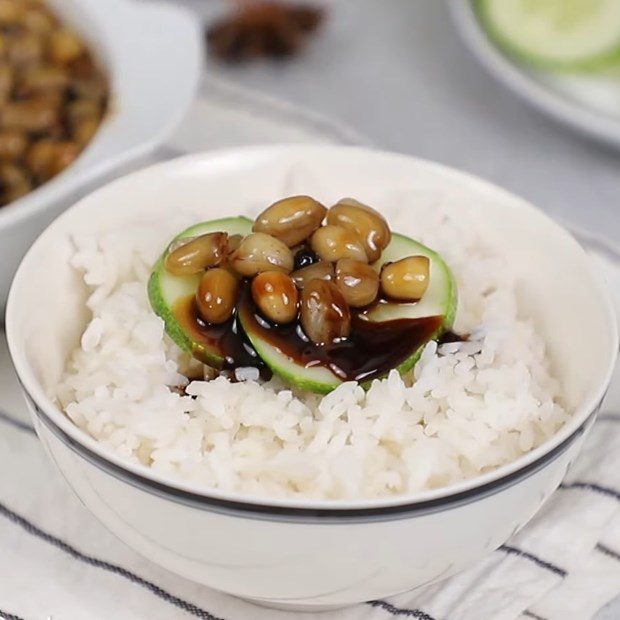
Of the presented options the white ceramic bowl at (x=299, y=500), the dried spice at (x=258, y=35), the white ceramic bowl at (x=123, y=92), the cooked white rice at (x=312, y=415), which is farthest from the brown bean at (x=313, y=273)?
the dried spice at (x=258, y=35)

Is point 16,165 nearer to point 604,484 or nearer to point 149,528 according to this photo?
point 149,528

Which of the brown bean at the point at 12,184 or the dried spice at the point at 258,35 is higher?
the brown bean at the point at 12,184

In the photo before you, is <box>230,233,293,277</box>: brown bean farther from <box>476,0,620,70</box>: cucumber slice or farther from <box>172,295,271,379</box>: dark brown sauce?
<box>476,0,620,70</box>: cucumber slice

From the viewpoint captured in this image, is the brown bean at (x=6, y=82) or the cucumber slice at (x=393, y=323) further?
the brown bean at (x=6, y=82)

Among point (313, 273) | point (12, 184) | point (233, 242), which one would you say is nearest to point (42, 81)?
point (12, 184)

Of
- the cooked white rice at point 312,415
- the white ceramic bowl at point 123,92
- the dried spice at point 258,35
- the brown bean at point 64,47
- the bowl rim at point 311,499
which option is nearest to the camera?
the bowl rim at point 311,499

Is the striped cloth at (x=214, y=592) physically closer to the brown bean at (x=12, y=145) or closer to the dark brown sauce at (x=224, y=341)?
the dark brown sauce at (x=224, y=341)
